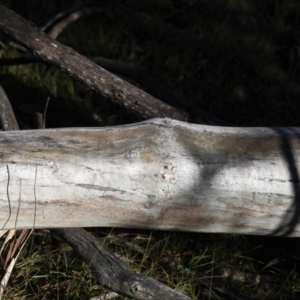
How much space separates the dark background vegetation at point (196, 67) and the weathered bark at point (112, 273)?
2.56 feet

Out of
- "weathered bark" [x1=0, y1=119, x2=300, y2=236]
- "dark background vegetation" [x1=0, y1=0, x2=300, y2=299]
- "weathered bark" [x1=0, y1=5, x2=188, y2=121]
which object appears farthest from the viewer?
"dark background vegetation" [x1=0, y1=0, x2=300, y2=299]

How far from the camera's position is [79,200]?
108 inches

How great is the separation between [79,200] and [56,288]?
0.75 m

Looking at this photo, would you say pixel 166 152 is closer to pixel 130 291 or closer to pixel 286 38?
pixel 130 291

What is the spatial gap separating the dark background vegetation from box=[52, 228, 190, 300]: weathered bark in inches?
30.7

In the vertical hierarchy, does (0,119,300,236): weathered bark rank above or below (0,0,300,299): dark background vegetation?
above

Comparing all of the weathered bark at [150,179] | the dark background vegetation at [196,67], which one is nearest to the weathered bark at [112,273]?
the weathered bark at [150,179]

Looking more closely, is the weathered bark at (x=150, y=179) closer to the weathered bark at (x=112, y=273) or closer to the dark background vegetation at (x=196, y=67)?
the weathered bark at (x=112, y=273)

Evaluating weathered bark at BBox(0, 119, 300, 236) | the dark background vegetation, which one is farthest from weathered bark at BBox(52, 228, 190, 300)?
the dark background vegetation

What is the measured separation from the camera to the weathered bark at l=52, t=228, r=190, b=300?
9.13 feet

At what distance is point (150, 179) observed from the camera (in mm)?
2764

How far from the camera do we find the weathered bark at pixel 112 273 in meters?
2.78

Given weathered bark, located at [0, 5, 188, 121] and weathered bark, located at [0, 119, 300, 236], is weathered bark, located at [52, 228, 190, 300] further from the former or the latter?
weathered bark, located at [0, 5, 188, 121]

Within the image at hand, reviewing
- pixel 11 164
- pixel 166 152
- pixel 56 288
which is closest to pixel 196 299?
pixel 56 288
